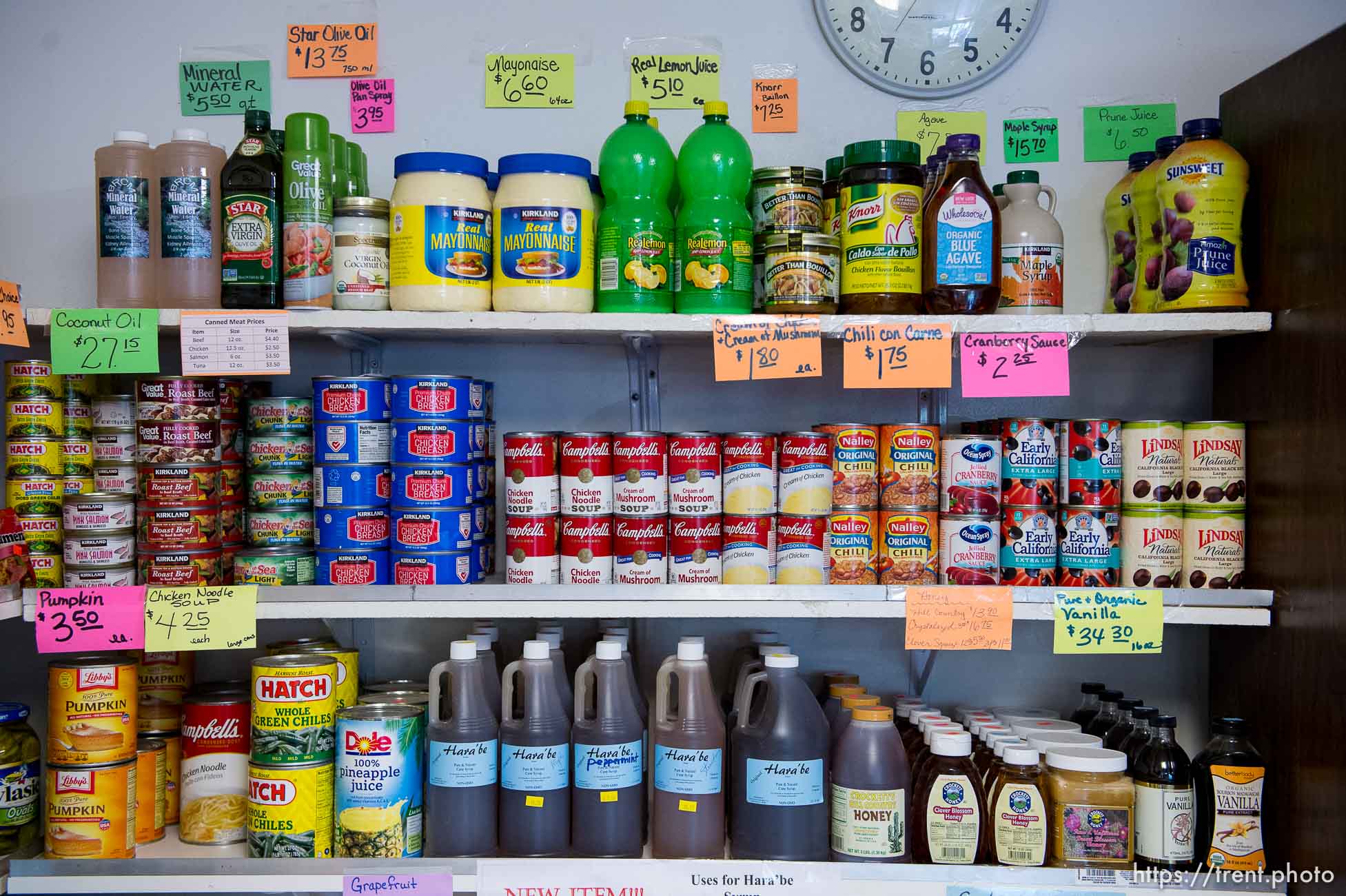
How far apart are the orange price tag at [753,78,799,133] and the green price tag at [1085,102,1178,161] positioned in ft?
1.87

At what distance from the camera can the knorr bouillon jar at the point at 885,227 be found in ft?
5.37

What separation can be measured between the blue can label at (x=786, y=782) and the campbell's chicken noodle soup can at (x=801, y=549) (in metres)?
0.28

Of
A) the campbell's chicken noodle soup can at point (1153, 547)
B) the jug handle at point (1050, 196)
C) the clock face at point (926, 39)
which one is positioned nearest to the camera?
the campbell's chicken noodle soup can at point (1153, 547)

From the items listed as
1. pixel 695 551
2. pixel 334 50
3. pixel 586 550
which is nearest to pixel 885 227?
pixel 695 551

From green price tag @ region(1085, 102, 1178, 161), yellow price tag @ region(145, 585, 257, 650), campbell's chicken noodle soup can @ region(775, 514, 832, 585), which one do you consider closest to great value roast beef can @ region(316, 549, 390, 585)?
yellow price tag @ region(145, 585, 257, 650)

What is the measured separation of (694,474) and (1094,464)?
65 cm

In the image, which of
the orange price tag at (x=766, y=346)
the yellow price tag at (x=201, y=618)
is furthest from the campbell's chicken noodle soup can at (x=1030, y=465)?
the yellow price tag at (x=201, y=618)

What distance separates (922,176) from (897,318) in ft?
0.88

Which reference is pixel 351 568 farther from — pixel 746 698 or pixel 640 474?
pixel 746 698

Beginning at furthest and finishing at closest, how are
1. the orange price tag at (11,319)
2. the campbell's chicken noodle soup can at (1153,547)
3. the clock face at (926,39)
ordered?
the clock face at (926,39) < the campbell's chicken noodle soup can at (1153,547) < the orange price tag at (11,319)

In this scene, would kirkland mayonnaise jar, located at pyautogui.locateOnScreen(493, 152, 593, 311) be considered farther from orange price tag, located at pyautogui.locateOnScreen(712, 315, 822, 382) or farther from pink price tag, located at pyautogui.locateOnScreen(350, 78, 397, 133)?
pink price tag, located at pyautogui.locateOnScreen(350, 78, 397, 133)

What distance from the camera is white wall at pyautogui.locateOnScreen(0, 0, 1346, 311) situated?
1992mm

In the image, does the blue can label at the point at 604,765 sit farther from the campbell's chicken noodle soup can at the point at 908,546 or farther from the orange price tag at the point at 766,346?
the orange price tag at the point at 766,346

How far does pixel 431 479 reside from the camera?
1621mm
